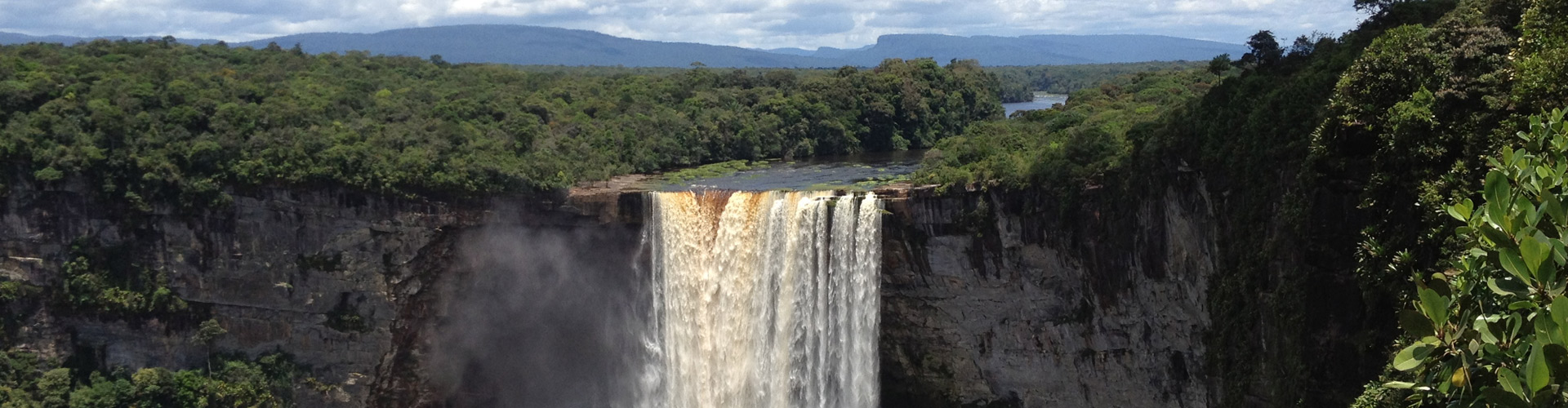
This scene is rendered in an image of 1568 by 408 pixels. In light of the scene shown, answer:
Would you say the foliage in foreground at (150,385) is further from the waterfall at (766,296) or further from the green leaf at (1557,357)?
the green leaf at (1557,357)

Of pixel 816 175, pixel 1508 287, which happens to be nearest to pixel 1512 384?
pixel 1508 287

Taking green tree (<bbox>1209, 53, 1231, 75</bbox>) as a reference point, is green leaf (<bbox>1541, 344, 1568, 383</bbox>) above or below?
below

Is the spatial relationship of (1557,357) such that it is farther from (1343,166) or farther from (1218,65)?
(1218,65)

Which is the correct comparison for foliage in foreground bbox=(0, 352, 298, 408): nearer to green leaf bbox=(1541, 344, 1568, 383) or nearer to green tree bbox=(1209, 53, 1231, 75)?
green tree bbox=(1209, 53, 1231, 75)

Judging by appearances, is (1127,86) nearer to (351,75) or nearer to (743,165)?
(743,165)

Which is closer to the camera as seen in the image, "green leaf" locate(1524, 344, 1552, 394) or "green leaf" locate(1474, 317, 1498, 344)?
"green leaf" locate(1524, 344, 1552, 394)

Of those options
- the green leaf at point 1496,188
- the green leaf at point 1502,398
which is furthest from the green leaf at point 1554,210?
the green leaf at point 1502,398

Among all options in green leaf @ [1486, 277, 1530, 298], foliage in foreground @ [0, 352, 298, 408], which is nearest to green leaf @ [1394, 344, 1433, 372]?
green leaf @ [1486, 277, 1530, 298]
